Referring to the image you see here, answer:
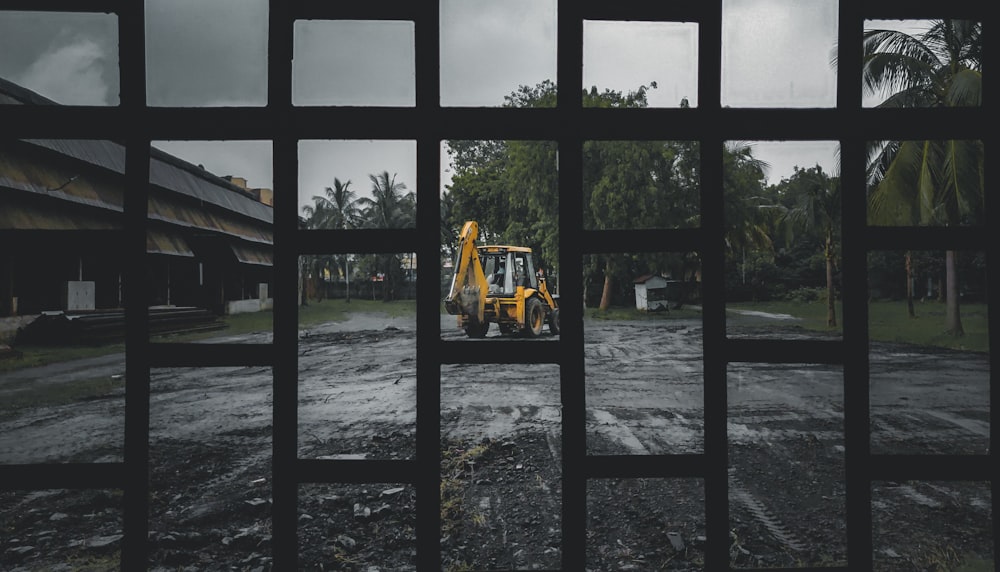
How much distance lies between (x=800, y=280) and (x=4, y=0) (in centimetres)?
2554

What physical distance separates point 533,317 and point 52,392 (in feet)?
25.7

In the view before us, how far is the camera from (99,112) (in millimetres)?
687

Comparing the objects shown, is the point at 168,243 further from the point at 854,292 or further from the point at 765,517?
the point at 854,292

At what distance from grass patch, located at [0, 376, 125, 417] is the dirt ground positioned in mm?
75

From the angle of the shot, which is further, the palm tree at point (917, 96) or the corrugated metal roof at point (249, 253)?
the corrugated metal roof at point (249, 253)

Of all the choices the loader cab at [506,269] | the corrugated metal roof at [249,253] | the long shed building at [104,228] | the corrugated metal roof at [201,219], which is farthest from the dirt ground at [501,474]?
the corrugated metal roof at [249,253]

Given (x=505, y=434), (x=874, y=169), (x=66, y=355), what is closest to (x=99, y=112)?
(x=505, y=434)

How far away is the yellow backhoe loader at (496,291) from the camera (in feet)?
32.1

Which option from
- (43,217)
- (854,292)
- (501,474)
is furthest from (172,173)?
(854,292)

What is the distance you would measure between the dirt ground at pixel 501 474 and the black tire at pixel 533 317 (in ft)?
10.3

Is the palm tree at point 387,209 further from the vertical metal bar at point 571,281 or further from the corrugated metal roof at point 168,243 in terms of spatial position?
the vertical metal bar at point 571,281

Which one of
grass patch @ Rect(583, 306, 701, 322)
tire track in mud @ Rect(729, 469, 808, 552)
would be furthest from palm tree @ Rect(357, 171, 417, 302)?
tire track in mud @ Rect(729, 469, 808, 552)

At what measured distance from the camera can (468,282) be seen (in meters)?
10.1

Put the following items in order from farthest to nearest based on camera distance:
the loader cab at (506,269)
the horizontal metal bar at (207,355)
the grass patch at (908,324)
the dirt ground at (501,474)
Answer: the loader cab at (506,269)
the grass patch at (908,324)
the dirt ground at (501,474)
the horizontal metal bar at (207,355)
